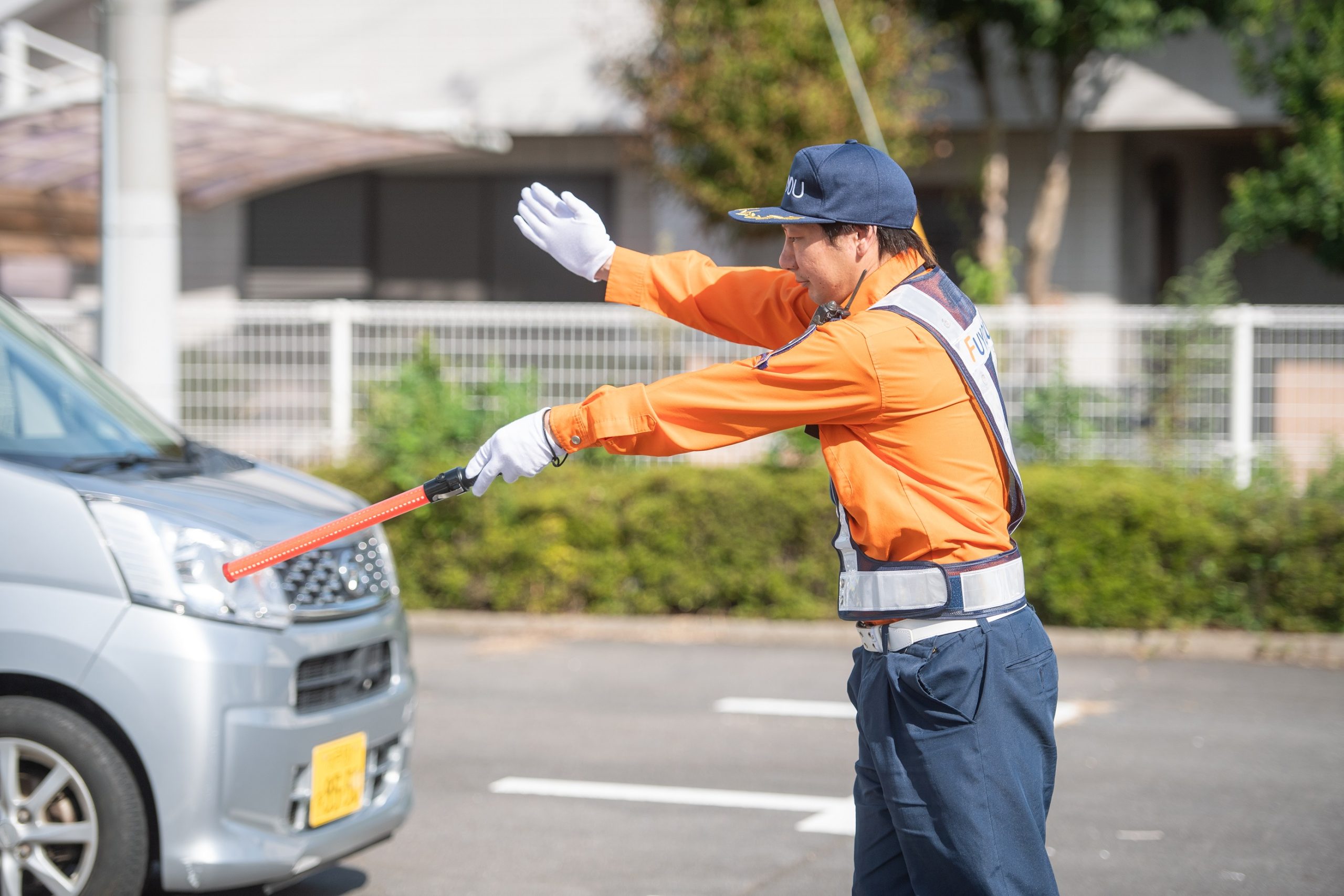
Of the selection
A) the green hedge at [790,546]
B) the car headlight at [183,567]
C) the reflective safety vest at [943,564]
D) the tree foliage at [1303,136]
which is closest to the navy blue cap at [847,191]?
the reflective safety vest at [943,564]

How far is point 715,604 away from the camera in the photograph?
894 centimetres

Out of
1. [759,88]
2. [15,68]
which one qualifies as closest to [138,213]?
[15,68]

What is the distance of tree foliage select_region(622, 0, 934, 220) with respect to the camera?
35.1 ft

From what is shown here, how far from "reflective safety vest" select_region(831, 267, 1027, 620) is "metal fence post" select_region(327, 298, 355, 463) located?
7.61 metres

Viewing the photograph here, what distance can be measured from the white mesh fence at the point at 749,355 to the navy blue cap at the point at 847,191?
6.86 meters

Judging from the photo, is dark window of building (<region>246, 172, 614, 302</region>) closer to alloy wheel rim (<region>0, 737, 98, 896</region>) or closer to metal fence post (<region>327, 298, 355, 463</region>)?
metal fence post (<region>327, 298, 355, 463</region>)

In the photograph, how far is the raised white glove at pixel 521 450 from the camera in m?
2.69

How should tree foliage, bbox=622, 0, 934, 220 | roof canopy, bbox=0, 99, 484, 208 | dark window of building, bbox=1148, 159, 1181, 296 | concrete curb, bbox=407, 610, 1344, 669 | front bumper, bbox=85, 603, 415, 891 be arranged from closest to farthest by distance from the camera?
front bumper, bbox=85, 603, 415, 891 < concrete curb, bbox=407, 610, 1344, 669 < roof canopy, bbox=0, 99, 484, 208 < tree foliage, bbox=622, 0, 934, 220 < dark window of building, bbox=1148, 159, 1181, 296

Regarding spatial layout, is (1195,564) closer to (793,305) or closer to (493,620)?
(493,620)

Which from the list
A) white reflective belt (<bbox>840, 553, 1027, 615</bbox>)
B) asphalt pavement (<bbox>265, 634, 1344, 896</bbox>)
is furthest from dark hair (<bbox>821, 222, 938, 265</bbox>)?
asphalt pavement (<bbox>265, 634, 1344, 896</bbox>)

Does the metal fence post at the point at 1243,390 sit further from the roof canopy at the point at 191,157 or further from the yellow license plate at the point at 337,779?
the yellow license plate at the point at 337,779

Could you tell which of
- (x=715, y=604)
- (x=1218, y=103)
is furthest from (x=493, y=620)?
(x=1218, y=103)

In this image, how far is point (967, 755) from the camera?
2643 mm

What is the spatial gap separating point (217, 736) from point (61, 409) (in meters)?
1.41
